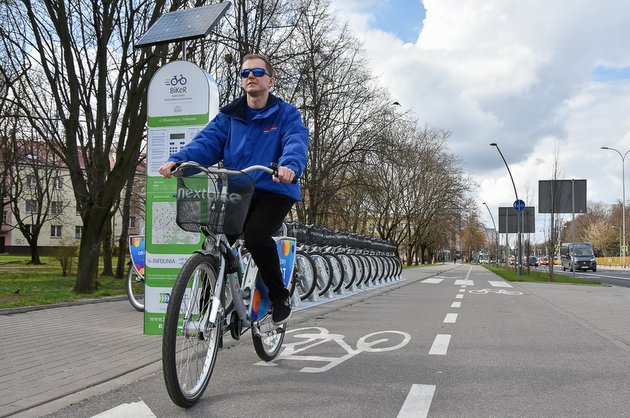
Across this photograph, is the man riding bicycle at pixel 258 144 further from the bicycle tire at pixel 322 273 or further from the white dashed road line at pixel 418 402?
the bicycle tire at pixel 322 273

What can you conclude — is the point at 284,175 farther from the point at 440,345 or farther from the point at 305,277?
the point at 305,277

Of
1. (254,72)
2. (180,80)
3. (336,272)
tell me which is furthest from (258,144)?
(336,272)

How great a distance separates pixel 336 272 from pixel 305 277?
2.15m

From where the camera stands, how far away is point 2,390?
3.88m

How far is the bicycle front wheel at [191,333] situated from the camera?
3.21 metres

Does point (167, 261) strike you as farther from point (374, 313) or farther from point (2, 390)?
point (374, 313)

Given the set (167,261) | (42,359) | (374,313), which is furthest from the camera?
(374,313)

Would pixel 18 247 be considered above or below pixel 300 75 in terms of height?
below

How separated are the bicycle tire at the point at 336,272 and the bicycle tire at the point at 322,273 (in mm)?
319

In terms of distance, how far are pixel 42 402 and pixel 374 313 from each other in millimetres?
6309

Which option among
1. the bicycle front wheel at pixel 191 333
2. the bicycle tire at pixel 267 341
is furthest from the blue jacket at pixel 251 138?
Answer: the bicycle tire at pixel 267 341

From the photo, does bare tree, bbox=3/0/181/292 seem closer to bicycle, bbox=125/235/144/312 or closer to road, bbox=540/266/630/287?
bicycle, bbox=125/235/144/312

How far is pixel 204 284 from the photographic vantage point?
363cm

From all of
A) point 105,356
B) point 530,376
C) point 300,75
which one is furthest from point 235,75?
point 530,376
